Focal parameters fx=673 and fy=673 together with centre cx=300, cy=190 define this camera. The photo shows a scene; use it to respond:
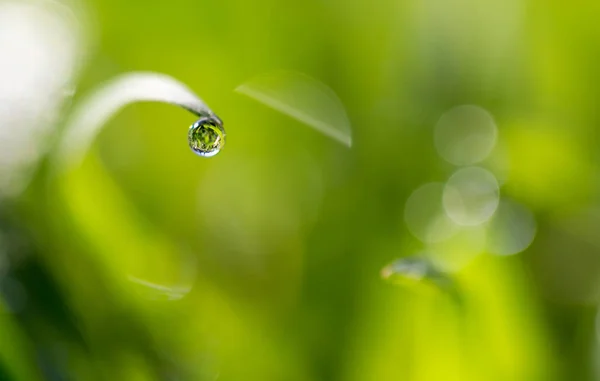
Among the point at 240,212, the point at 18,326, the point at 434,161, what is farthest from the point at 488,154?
the point at 18,326

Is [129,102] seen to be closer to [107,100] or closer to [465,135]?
[107,100]

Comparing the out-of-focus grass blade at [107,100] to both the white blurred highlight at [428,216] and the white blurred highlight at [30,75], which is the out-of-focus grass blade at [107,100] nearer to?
the white blurred highlight at [30,75]

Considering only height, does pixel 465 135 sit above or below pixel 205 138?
above

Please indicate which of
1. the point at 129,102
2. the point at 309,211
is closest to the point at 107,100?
the point at 129,102

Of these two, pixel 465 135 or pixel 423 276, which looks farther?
pixel 465 135

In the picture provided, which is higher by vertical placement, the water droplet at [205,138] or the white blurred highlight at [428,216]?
the white blurred highlight at [428,216]

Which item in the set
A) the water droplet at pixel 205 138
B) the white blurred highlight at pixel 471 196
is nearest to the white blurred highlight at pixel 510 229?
the white blurred highlight at pixel 471 196

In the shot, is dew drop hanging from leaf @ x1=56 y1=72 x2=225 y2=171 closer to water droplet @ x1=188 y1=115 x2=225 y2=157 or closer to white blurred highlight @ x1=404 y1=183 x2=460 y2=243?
water droplet @ x1=188 y1=115 x2=225 y2=157

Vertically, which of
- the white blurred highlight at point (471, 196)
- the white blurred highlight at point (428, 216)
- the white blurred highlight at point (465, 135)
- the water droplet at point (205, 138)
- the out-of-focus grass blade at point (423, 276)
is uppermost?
the white blurred highlight at point (465, 135)
